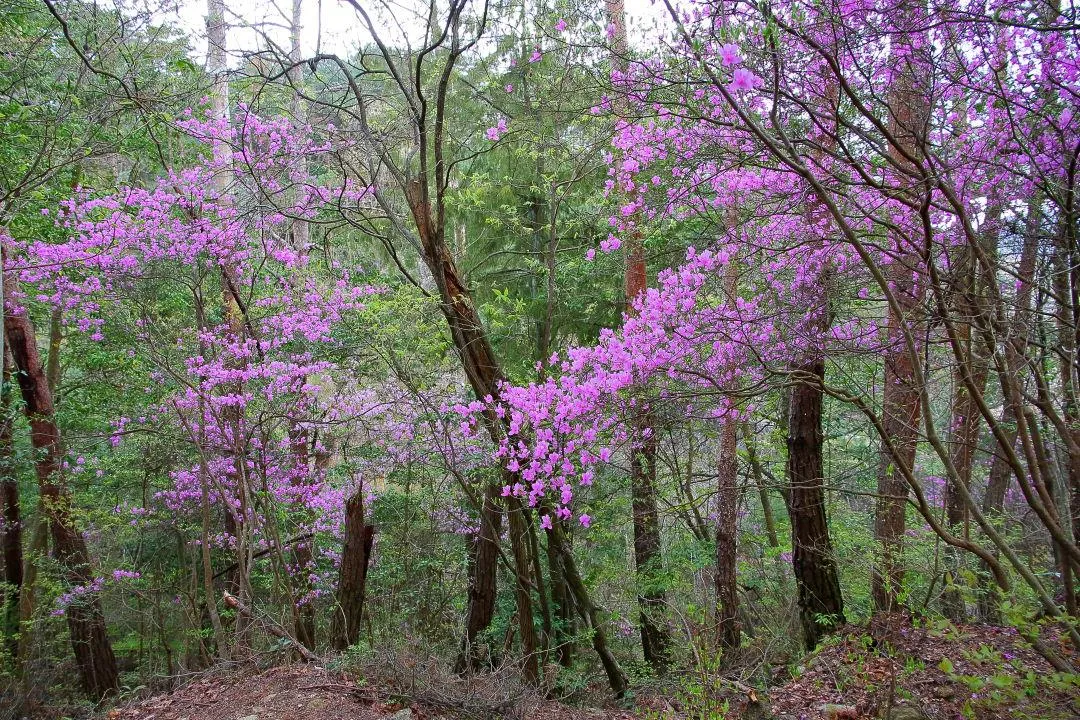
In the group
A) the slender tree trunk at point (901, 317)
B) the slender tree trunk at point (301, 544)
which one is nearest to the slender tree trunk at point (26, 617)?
the slender tree trunk at point (301, 544)

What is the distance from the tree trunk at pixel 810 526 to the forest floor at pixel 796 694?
2.32ft

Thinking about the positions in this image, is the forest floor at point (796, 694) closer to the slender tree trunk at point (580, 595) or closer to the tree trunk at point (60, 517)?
the slender tree trunk at point (580, 595)

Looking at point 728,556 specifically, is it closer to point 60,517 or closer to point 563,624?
point 563,624

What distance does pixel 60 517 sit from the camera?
7.38m

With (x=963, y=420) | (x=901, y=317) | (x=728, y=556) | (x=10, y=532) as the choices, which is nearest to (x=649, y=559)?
(x=728, y=556)

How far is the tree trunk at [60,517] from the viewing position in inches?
293

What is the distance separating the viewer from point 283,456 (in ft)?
27.9

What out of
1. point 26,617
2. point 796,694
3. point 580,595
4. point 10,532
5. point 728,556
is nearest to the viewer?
point 796,694

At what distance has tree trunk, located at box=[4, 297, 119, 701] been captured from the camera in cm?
745

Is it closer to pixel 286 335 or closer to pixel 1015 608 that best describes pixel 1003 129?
pixel 1015 608

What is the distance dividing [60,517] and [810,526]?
7.82 meters

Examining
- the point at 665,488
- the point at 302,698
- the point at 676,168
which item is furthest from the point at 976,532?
the point at 302,698

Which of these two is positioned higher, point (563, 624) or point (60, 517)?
point (60, 517)

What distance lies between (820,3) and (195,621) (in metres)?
7.50
